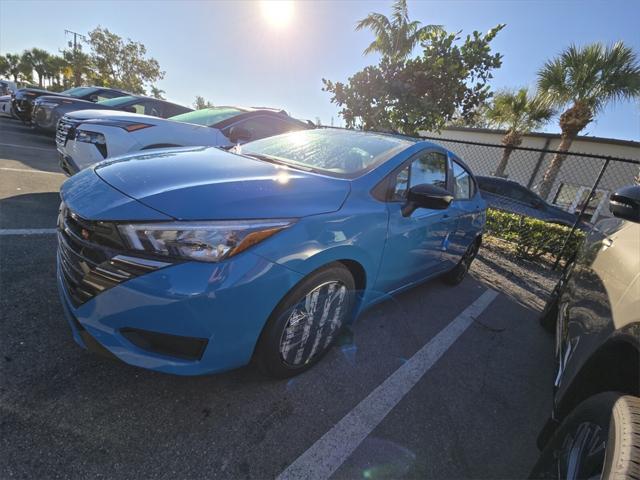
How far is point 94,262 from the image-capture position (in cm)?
143

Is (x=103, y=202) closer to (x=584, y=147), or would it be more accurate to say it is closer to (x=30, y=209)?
(x=30, y=209)

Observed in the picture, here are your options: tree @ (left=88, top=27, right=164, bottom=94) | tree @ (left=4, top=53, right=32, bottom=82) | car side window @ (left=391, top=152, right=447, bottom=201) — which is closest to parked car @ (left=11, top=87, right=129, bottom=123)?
car side window @ (left=391, top=152, right=447, bottom=201)

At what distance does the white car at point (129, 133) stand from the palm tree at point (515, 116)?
1410 cm

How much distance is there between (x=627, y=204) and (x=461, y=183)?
1903mm

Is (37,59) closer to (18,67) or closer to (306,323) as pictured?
(18,67)

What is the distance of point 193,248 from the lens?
4.52 ft

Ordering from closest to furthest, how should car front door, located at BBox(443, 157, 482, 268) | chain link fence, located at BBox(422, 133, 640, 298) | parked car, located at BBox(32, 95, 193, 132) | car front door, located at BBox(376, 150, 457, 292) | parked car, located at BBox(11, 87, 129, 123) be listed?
1. car front door, located at BBox(376, 150, 457, 292)
2. car front door, located at BBox(443, 157, 482, 268)
3. chain link fence, located at BBox(422, 133, 640, 298)
4. parked car, located at BBox(32, 95, 193, 132)
5. parked car, located at BBox(11, 87, 129, 123)

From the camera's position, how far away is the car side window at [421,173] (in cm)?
231

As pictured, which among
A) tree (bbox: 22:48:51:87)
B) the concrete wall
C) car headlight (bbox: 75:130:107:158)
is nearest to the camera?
car headlight (bbox: 75:130:107:158)

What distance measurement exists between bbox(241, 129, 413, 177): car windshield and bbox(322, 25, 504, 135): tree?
12.9 feet

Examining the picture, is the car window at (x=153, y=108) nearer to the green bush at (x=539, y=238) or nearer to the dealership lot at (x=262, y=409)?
the dealership lot at (x=262, y=409)

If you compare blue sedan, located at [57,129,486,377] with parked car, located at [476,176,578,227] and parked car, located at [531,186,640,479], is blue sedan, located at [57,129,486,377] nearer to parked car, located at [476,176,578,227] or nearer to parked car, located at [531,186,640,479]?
parked car, located at [531,186,640,479]

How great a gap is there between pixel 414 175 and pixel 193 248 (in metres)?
1.79

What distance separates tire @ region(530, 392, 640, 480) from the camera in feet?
3.22
